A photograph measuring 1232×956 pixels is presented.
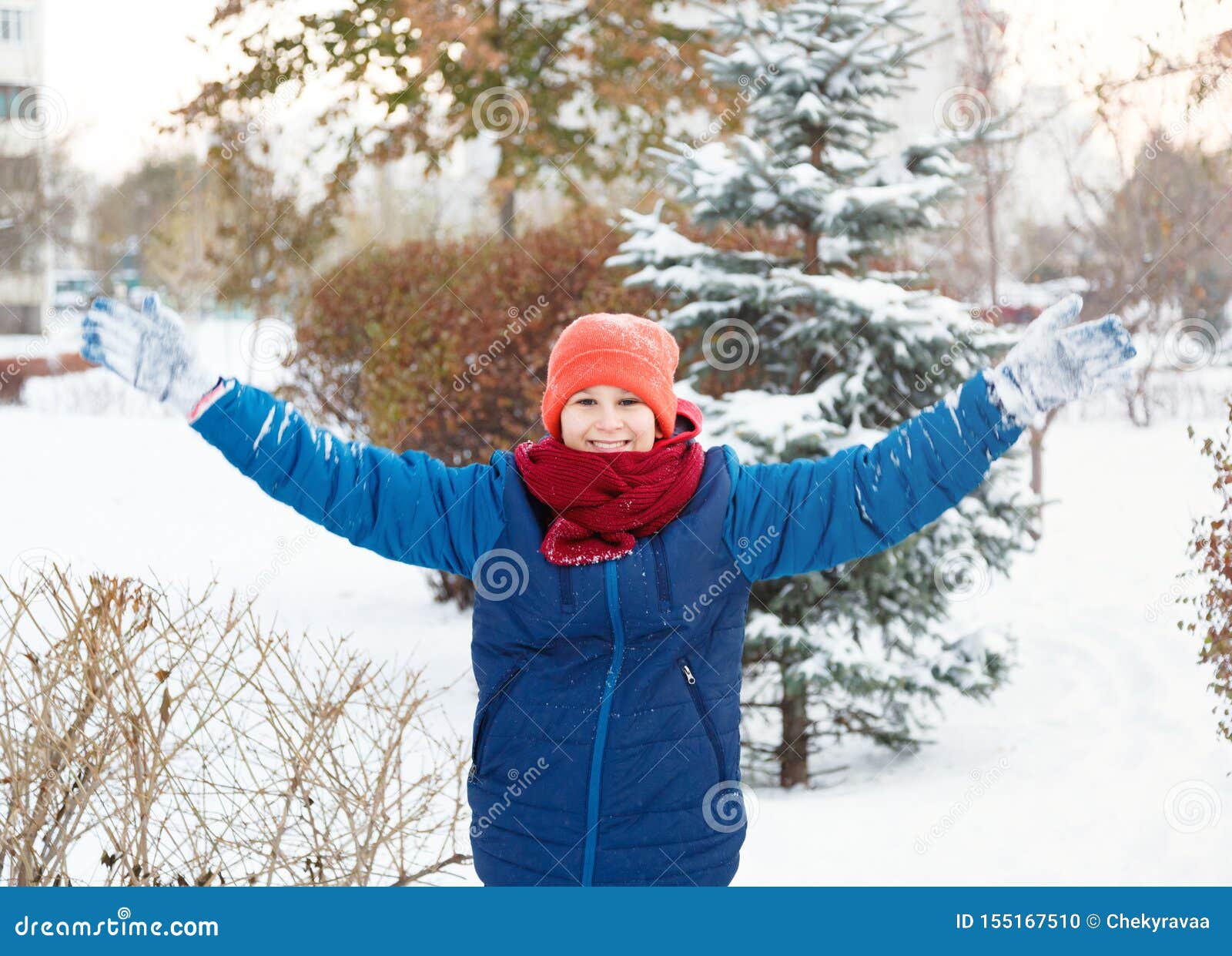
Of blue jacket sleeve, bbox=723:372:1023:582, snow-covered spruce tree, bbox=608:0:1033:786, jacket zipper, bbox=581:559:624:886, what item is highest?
snow-covered spruce tree, bbox=608:0:1033:786

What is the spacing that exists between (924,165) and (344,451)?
12.4ft

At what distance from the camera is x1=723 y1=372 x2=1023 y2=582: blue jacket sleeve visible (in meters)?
2.17

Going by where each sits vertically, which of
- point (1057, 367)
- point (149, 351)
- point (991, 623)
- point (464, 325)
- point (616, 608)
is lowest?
point (616, 608)

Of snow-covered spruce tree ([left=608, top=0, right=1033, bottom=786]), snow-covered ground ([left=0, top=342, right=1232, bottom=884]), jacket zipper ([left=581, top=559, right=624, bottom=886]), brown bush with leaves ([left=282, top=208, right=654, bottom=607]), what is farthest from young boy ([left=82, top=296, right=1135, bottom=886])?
brown bush with leaves ([left=282, top=208, right=654, bottom=607])

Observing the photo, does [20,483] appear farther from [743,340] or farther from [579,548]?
[579,548]

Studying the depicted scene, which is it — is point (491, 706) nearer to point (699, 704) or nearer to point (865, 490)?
point (699, 704)

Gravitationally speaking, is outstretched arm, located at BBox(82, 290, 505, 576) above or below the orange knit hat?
below

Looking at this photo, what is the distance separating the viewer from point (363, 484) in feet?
7.25

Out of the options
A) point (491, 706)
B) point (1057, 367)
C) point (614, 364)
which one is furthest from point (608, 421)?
point (1057, 367)

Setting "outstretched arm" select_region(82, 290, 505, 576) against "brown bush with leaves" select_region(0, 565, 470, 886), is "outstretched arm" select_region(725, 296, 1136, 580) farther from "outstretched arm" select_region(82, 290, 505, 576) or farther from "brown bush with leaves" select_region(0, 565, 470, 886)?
"brown bush with leaves" select_region(0, 565, 470, 886)

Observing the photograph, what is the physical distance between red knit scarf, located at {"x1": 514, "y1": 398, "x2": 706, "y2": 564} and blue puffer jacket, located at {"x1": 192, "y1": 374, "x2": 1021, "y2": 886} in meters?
0.03

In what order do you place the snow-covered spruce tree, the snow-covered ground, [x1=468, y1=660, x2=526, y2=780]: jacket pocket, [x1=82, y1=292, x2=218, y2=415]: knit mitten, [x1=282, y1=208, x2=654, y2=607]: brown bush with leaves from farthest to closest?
[x1=282, y1=208, x2=654, y2=607]: brown bush with leaves < the snow-covered spruce tree < the snow-covered ground < [x1=468, y1=660, x2=526, y2=780]: jacket pocket < [x1=82, y1=292, x2=218, y2=415]: knit mitten

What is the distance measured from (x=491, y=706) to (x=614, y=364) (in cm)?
66

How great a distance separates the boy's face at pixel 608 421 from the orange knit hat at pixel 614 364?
0.02 m
